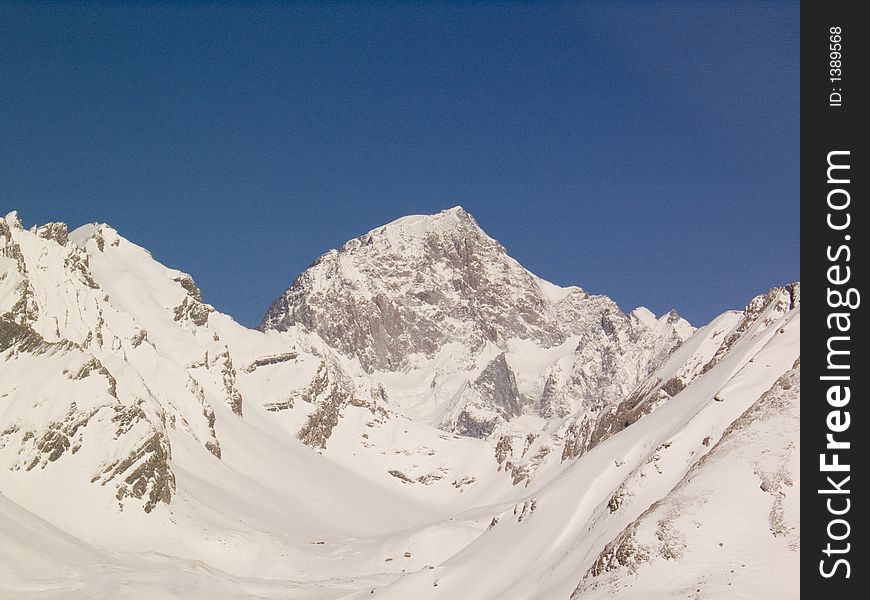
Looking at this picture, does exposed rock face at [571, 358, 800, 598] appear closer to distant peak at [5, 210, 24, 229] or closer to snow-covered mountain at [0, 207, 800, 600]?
snow-covered mountain at [0, 207, 800, 600]

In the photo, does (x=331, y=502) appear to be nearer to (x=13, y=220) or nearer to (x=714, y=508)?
(x=13, y=220)

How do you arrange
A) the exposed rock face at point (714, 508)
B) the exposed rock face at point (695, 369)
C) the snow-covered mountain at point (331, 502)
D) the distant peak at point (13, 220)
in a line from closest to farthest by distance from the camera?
the exposed rock face at point (714, 508) → the snow-covered mountain at point (331, 502) → the exposed rock face at point (695, 369) → the distant peak at point (13, 220)

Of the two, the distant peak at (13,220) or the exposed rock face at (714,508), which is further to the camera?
the distant peak at (13,220)

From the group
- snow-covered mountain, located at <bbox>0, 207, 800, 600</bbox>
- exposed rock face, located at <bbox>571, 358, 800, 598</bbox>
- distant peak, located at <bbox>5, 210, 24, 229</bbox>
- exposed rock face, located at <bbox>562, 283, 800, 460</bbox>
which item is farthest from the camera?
distant peak, located at <bbox>5, 210, 24, 229</bbox>

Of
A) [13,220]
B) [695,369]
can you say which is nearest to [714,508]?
[695,369]

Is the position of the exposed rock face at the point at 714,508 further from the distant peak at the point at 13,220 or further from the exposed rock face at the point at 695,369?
the distant peak at the point at 13,220

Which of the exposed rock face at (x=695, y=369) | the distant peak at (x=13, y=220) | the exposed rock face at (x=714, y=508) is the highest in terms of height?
the distant peak at (x=13, y=220)

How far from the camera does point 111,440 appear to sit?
438ft

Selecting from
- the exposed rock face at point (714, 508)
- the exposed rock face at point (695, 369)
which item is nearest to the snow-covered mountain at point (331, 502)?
the exposed rock face at point (714, 508)

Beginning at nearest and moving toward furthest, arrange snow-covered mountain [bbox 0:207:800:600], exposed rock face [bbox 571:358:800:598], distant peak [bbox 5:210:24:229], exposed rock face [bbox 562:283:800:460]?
exposed rock face [bbox 571:358:800:598], snow-covered mountain [bbox 0:207:800:600], exposed rock face [bbox 562:283:800:460], distant peak [bbox 5:210:24:229]

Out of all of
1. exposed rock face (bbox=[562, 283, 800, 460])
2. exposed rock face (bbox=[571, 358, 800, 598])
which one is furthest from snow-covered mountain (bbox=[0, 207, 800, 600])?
exposed rock face (bbox=[562, 283, 800, 460])

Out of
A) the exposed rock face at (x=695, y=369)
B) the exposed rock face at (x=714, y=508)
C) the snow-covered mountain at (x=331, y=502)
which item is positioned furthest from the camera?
the exposed rock face at (x=695, y=369)

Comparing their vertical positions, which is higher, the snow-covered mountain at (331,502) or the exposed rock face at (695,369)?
the exposed rock face at (695,369)
